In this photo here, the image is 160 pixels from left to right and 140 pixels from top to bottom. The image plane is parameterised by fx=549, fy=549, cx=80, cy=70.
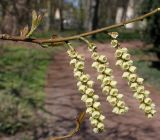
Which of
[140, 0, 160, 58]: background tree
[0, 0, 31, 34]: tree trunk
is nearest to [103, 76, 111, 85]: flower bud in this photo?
[140, 0, 160, 58]: background tree

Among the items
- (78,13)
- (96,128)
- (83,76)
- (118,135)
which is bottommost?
(118,135)

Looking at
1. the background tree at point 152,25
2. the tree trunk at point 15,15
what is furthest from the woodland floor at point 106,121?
the tree trunk at point 15,15

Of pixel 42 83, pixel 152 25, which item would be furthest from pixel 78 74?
pixel 152 25

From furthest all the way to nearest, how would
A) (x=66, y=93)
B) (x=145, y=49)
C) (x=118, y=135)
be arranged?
(x=145, y=49)
(x=66, y=93)
(x=118, y=135)

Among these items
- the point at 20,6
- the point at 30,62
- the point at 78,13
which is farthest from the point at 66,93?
the point at 78,13

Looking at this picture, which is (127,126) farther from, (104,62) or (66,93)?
(104,62)

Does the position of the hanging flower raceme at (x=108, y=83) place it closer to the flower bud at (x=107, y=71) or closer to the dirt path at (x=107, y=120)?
the flower bud at (x=107, y=71)
